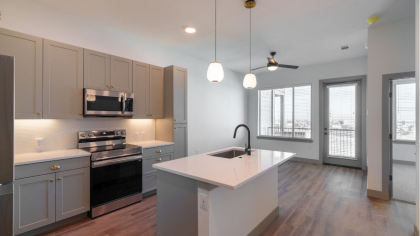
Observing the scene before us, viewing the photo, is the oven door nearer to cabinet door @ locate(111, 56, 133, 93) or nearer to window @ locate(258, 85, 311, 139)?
cabinet door @ locate(111, 56, 133, 93)

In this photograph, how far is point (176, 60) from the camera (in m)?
4.34

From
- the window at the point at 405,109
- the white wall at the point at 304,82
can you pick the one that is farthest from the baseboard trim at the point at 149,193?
the window at the point at 405,109

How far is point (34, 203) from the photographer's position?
2.13 meters

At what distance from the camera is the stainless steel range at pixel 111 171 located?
101 inches

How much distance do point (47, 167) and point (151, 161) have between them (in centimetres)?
137

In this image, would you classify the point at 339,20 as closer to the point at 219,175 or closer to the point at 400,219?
the point at 400,219

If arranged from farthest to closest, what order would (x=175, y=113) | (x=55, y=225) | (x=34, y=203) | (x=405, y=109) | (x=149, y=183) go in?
(x=405, y=109)
(x=175, y=113)
(x=149, y=183)
(x=55, y=225)
(x=34, y=203)

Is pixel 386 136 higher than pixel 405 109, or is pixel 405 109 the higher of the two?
pixel 405 109

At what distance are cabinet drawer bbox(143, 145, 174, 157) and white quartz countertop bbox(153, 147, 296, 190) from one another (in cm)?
127

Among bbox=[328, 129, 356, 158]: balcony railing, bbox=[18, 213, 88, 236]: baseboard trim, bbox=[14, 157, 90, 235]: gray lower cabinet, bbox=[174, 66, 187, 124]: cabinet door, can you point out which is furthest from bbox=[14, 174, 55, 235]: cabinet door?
bbox=[328, 129, 356, 158]: balcony railing

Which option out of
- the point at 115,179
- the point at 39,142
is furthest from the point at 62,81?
the point at 115,179

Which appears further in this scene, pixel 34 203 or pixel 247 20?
pixel 247 20

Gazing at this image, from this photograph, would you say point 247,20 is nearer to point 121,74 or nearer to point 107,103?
point 121,74

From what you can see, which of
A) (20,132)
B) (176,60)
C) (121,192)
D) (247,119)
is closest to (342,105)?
(247,119)
